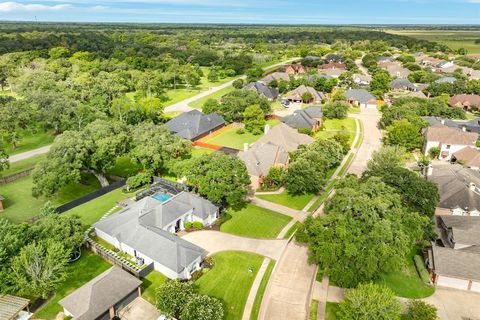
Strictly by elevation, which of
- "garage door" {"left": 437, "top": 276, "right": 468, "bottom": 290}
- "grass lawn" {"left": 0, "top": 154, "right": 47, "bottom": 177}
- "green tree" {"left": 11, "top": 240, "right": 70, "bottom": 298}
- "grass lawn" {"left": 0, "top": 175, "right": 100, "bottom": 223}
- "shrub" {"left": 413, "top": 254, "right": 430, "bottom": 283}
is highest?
"green tree" {"left": 11, "top": 240, "right": 70, "bottom": 298}

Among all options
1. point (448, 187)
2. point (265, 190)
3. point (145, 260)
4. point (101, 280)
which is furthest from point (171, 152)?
point (448, 187)

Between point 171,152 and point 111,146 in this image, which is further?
point 171,152

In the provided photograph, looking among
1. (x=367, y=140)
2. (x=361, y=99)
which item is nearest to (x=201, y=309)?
(x=367, y=140)

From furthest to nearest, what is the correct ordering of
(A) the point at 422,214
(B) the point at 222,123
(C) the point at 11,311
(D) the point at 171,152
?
1. (B) the point at 222,123
2. (D) the point at 171,152
3. (A) the point at 422,214
4. (C) the point at 11,311

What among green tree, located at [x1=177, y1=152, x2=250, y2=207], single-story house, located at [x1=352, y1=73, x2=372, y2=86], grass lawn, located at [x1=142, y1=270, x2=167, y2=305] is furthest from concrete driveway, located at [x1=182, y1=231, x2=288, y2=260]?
single-story house, located at [x1=352, y1=73, x2=372, y2=86]

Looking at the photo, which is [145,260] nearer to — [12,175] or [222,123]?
[12,175]

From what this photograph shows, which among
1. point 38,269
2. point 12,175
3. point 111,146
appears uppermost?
point 111,146

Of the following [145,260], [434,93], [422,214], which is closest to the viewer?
[145,260]

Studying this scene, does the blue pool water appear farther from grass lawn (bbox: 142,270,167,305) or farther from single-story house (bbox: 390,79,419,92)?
single-story house (bbox: 390,79,419,92)
